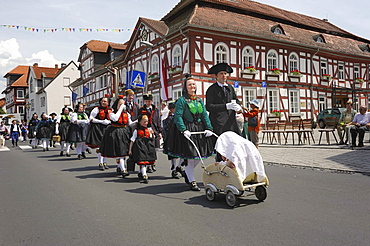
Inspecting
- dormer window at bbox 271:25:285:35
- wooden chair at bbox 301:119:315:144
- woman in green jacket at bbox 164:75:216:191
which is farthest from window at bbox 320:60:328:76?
woman in green jacket at bbox 164:75:216:191

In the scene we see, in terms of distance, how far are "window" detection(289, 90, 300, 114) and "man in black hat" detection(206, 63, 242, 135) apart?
23.8 meters

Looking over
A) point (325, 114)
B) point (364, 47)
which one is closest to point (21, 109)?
point (325, 114)

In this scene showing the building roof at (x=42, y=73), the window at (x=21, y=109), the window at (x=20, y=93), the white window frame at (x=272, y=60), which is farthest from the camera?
the window at (x=21, y=109)

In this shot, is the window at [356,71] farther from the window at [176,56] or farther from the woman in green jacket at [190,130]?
the woman in green jacket at [190,130]

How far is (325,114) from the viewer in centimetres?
2792

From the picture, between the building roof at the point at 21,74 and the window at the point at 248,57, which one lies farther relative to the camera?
the building roof at the point at 21,74

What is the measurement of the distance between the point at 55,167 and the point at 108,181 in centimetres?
343

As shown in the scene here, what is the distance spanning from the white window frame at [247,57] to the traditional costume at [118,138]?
772 inches

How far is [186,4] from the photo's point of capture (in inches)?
1027

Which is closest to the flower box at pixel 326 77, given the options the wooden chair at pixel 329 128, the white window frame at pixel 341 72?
the white window frame at pixel 341 72

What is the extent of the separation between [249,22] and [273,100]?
253 inches

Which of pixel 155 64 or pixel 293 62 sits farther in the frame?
pixel 293 62

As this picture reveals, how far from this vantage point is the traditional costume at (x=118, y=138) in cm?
798

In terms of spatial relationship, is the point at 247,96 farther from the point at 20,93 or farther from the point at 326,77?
the point at 20,93
